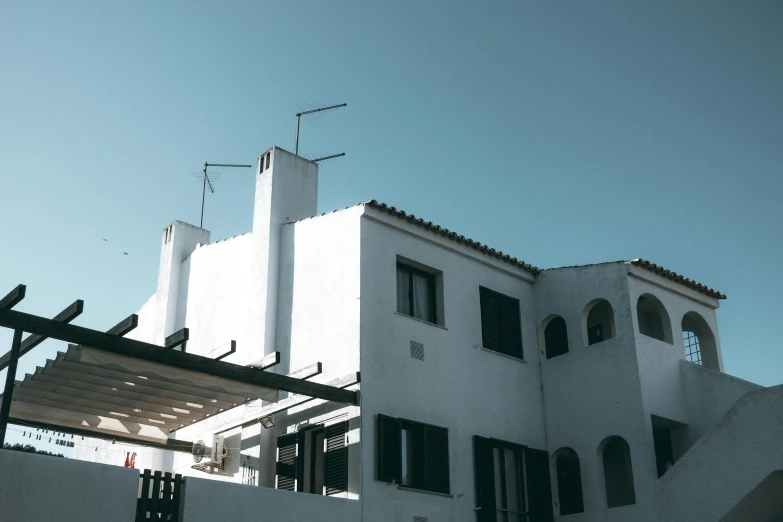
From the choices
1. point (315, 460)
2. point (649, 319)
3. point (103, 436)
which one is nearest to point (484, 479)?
point (315, 460)

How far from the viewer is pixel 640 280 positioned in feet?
63.2

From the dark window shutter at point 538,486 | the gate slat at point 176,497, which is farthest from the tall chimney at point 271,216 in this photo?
the dark window shutter at point 538,486

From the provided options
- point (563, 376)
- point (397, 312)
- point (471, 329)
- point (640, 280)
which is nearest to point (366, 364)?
point (397, 312)

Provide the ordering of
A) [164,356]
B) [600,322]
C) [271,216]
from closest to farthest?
[164,356]
[271,216]
[600,322]

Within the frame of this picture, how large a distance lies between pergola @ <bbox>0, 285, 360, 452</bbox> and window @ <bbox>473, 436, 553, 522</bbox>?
3387 mm

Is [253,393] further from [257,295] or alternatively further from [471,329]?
[471,329]

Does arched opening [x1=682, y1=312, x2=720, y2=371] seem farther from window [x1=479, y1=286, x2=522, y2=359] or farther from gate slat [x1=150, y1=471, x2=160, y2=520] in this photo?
gate slat [x1=150, y1=471, x2=160, y2=520]

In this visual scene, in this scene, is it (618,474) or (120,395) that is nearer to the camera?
(120,395)

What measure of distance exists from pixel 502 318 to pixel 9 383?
10.6m

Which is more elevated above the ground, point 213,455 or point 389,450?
point 213,455

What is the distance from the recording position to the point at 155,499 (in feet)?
43.4

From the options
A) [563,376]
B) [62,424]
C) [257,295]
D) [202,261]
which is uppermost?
[202,261]

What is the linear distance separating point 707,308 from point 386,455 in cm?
913

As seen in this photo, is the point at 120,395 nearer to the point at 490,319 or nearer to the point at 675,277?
the point at 490,319
